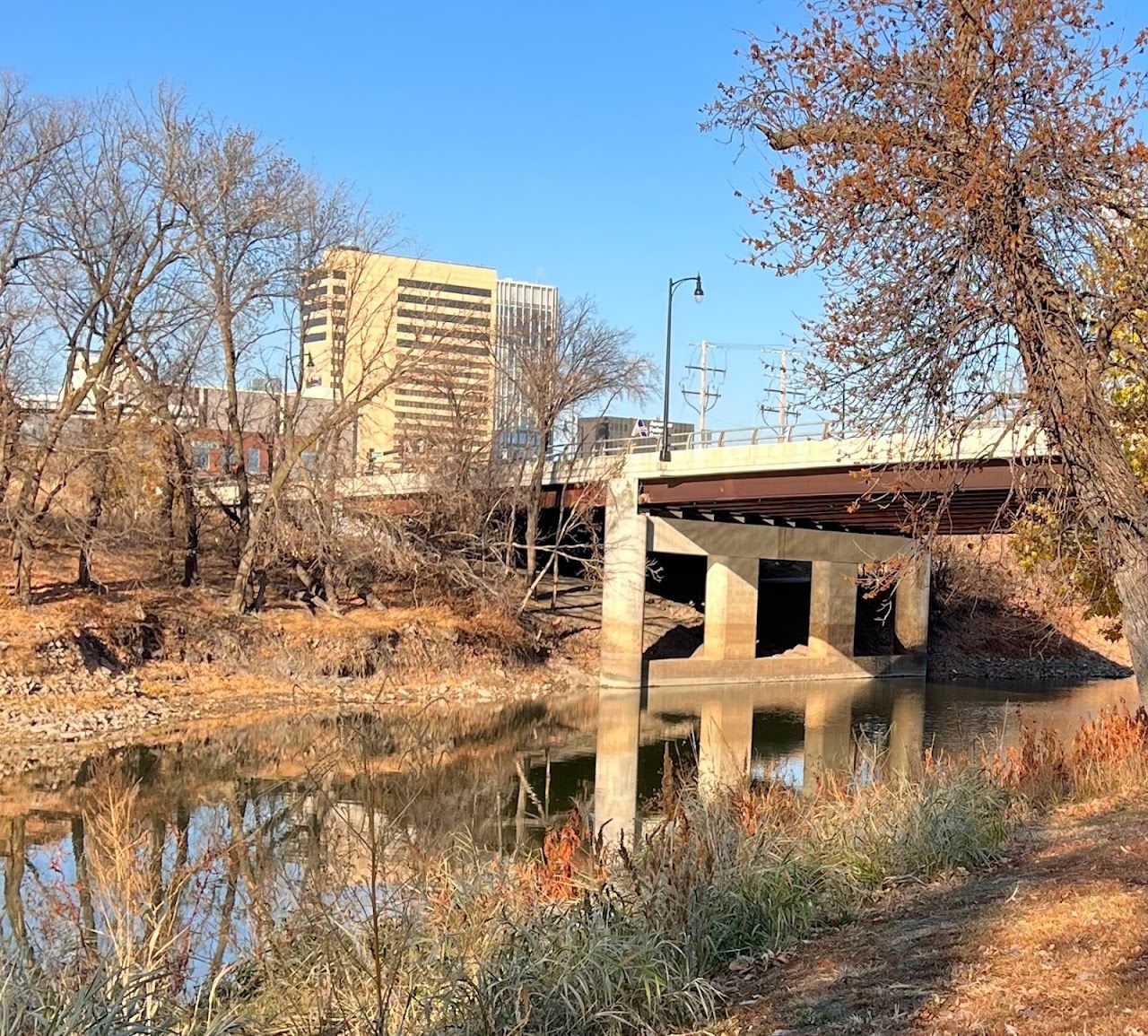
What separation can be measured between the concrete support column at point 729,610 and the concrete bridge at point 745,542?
42 millimetres

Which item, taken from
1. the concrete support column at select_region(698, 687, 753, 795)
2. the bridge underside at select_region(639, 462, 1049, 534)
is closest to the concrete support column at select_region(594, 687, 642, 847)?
the concrete support column at select_region(698, 687, 753, 795)

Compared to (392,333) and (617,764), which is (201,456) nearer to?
(392,333)

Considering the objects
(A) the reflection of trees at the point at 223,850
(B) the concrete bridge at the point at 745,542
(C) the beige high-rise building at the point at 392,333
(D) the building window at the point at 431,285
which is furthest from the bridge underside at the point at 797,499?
(A) the reflection of trees at the point at 223,850

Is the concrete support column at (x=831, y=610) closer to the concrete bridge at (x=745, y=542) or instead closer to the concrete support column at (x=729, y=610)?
the concrete bridge at (x=745, y=542)

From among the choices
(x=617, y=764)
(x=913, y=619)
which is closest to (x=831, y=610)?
(x=913, y=619)

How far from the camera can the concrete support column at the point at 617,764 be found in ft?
56.6

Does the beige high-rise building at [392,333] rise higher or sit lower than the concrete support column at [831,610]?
higher

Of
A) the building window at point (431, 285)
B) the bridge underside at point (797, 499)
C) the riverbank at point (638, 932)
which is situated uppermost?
the building window at point (431, 285)

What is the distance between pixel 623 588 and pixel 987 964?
33.8 m

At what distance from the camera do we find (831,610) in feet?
153

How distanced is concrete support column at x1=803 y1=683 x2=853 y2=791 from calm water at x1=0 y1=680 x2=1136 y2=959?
0.42 ft

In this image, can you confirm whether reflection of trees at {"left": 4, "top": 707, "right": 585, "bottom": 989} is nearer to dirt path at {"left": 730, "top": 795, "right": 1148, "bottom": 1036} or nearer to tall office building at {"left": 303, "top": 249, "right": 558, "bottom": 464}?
dirt path at {"left": 730, "top": 795, "right": 1148, "bottom": 1036}

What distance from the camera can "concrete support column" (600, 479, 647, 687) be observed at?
3956cm

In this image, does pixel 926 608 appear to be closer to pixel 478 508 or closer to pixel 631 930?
pixel 478 508
